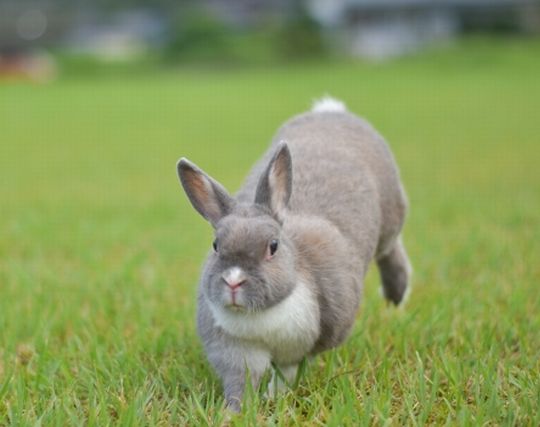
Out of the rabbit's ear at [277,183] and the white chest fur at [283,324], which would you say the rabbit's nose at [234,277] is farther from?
the rabbit's ear at [277,183]

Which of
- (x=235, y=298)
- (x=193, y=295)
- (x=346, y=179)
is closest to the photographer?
(x=235, y=298)

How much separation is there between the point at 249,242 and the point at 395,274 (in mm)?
1621

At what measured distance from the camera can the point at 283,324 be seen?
2.82 meters

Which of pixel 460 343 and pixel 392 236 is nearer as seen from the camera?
pixel 460 343

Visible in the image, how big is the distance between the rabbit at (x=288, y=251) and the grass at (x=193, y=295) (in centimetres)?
18

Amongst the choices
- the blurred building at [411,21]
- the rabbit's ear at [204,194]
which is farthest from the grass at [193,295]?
the blurred building at [411,21]

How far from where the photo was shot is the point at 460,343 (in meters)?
3.50

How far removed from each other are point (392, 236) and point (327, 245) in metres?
0.82

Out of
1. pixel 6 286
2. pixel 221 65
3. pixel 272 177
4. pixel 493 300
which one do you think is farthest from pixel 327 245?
pixel 221 65

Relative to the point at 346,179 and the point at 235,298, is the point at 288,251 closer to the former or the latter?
the point at 235,298

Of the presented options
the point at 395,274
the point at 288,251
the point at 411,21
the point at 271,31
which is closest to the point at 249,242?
the point at 288,251

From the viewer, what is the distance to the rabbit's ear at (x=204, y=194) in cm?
296

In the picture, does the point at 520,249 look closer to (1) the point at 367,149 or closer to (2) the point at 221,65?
(1) the point at 367,149

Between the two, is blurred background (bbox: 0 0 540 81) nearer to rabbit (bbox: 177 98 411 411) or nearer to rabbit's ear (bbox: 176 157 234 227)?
rabbit (bbox: 177 98 411 411)
